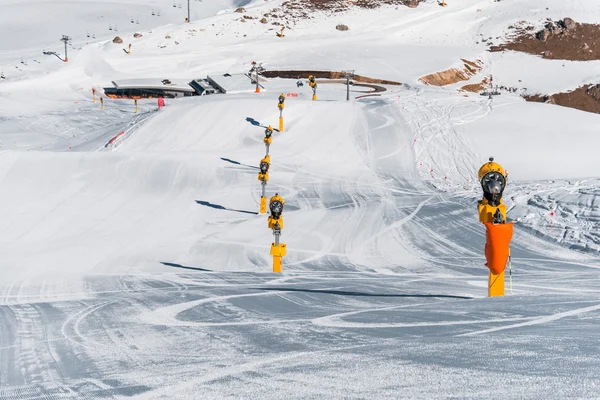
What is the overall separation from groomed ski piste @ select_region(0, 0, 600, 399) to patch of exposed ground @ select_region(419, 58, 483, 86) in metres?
2.32

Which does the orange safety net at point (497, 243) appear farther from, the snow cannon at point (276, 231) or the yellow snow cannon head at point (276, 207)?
the yellow snow cannon head at point (276, 207)

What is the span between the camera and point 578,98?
66500 mm

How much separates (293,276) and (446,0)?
91228mm

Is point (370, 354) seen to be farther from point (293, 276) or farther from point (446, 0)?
point (446, 0)

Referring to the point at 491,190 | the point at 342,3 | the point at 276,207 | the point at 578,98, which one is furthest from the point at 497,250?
the point at 342,3

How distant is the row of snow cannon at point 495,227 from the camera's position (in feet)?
26.7

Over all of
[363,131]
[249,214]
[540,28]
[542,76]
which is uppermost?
[540,28]

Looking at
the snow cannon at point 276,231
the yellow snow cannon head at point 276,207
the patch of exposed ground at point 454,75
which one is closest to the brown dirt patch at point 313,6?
the patch of exposed ground at point 454,75

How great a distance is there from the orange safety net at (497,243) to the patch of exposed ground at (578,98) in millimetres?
60525

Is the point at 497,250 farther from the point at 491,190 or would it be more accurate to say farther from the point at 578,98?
the point at 578,98

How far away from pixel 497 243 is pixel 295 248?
36.7 ft

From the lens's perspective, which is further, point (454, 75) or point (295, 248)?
point (454, 75)

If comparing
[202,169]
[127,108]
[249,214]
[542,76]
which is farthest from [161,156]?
[542,76]

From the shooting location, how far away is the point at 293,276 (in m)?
13.9
